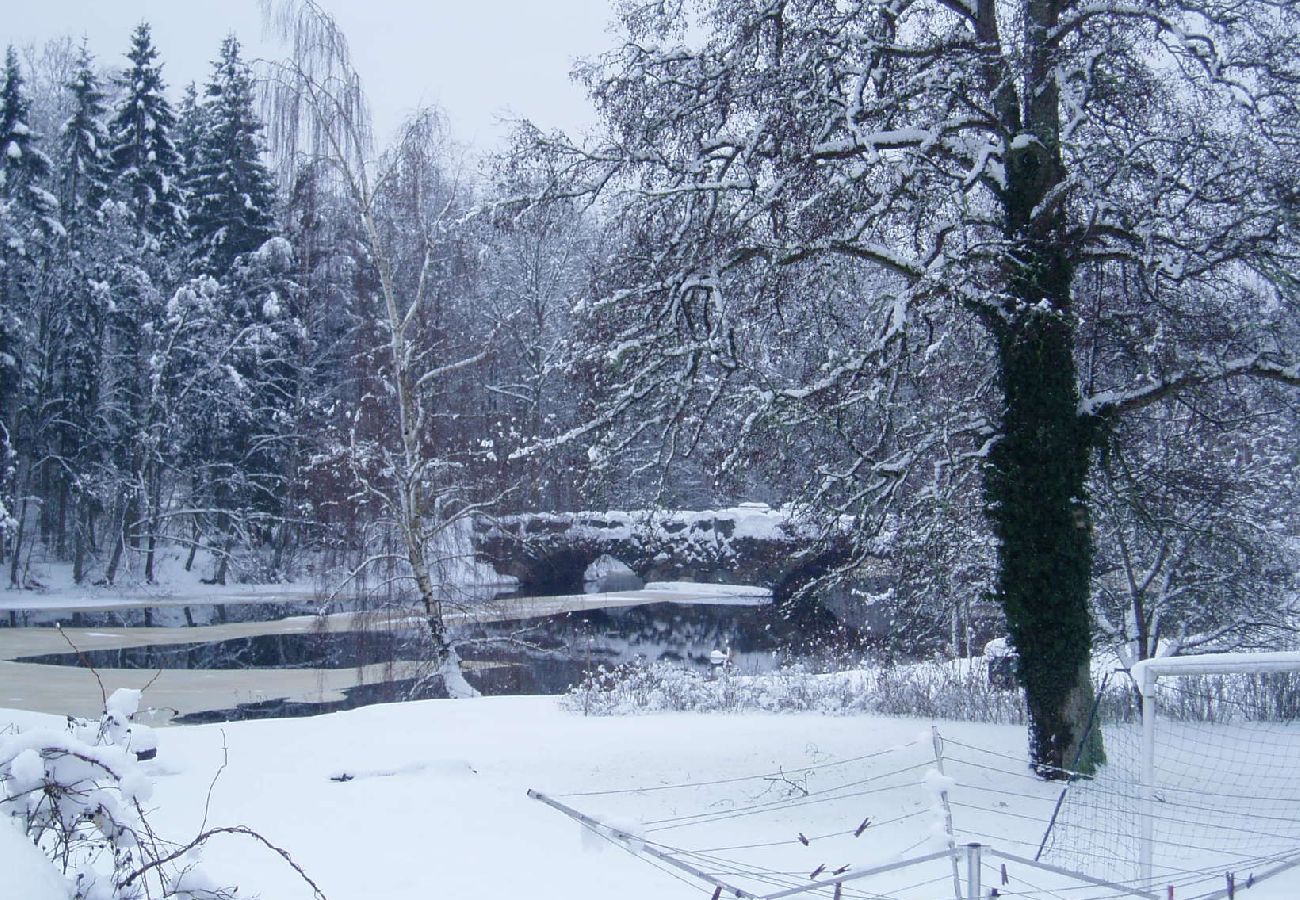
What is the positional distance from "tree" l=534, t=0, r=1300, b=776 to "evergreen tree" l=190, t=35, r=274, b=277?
27.0 m

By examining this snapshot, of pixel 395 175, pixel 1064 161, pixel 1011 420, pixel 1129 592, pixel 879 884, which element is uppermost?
pixel 395 175

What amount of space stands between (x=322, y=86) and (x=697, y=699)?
995 centimetres

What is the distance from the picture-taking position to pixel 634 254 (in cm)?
943

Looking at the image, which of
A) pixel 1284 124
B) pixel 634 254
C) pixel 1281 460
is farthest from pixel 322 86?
pixel 1281 460

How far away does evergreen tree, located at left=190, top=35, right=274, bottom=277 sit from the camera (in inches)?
1304

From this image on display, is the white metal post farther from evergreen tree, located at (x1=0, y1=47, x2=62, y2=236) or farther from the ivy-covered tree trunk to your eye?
evergreen tree, located at (x1=0, y1=47, x2=62, y2=236)

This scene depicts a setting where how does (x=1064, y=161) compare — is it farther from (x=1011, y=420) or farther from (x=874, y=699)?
(x=874, y=699)

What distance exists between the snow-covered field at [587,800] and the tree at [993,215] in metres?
1.42

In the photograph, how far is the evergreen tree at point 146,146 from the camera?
3231 cm

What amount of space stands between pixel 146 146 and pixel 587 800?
104ft

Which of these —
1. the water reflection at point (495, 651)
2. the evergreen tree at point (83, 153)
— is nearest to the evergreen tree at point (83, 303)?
the evergreen tree at point (83, 153)

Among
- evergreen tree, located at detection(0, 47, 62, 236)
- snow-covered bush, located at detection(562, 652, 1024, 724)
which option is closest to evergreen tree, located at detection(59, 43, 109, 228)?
evergreen tree, located at detection(0, 47, 62, 236)

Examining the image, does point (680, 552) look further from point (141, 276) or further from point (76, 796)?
point (76, 796)

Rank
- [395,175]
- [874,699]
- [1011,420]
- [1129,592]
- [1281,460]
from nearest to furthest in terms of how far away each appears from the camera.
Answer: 1. [1011,420]
2. [874,699]
3. [1129,592]
4. [1281,460]
5. [395,175]
